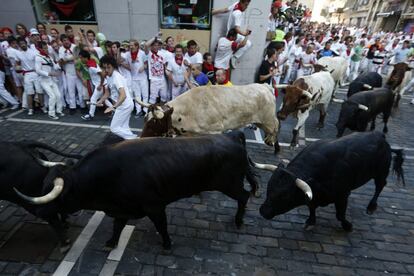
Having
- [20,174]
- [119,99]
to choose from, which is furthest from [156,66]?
[20,174]

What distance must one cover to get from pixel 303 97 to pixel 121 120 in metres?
4.50

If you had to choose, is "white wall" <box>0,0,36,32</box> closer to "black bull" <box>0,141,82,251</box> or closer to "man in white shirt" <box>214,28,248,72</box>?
"man in white shirt" <box>214,28,248,72</box>

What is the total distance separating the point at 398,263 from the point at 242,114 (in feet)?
12.4

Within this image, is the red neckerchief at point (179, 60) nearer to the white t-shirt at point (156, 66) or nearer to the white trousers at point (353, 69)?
the white t-shirt at point (156, 66)

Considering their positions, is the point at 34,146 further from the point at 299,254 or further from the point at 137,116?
the point at 137,116

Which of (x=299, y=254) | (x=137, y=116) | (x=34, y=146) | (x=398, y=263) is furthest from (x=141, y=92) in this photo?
(x=398, y=263)

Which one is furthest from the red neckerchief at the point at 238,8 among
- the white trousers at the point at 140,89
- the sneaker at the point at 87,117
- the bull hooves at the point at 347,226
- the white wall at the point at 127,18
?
the bull hooves at the point at 347,226

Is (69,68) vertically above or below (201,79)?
below

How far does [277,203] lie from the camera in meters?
3.59

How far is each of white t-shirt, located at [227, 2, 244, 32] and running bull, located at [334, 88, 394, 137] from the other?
4.39 meters

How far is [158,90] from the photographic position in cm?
882

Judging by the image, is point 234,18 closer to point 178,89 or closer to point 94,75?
point 178,89

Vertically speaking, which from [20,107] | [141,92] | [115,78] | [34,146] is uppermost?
[115,78]

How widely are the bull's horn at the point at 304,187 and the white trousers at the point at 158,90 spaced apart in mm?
6335
